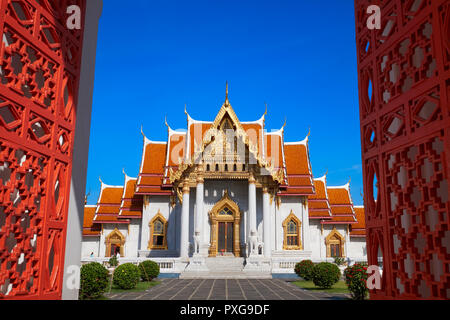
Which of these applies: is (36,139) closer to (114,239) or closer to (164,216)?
(164,216)

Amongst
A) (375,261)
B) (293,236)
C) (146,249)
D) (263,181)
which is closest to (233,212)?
(263,181)

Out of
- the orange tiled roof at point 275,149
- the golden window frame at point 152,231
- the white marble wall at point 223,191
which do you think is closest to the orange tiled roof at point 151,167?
the golden window frame at point 152,231

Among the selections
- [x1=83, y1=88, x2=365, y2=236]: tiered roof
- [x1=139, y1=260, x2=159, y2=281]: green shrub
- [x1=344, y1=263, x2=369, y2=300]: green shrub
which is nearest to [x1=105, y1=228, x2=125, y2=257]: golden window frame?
[x1=83, y1=88, x2=365, y2=236]: tiered roof

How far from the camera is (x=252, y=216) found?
22.2m

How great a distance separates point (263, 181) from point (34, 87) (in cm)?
1918

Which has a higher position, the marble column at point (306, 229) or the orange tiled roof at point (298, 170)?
the orange tiled roof at point (298, 170)

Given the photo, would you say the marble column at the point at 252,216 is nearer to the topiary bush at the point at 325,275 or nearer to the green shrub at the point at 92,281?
the topiary bush at the point at 325,275

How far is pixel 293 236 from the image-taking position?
1032 inches

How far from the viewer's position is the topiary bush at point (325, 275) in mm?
14047

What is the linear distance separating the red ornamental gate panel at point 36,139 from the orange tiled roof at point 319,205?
2304 cm

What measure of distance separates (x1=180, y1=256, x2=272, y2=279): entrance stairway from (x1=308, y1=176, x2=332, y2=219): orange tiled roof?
7.52 metres

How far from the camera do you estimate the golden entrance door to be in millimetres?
23984

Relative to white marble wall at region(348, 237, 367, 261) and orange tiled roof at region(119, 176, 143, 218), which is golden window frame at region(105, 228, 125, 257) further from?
white marble wall at region(348, 237, 367, 261)
